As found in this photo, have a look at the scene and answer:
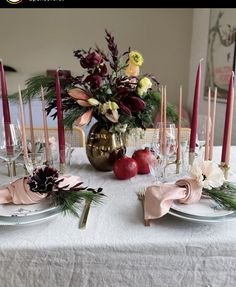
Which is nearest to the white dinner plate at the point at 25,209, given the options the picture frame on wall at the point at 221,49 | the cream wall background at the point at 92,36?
the picture frame on wall at the point at 221,49

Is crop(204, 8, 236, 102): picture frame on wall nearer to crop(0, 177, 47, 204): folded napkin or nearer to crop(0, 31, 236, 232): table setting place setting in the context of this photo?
crop(0, 31, 236, 232): table setting place setting

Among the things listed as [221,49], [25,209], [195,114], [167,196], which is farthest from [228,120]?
[221,49]

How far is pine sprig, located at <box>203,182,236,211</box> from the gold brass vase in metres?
0.36

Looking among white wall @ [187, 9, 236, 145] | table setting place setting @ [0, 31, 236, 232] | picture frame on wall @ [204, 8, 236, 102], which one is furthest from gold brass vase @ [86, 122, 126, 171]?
picture frame on wall @ [204, 8, 236, 102]

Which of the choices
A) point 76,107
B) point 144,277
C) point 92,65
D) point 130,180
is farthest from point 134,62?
point 144,277

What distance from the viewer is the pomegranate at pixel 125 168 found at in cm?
93

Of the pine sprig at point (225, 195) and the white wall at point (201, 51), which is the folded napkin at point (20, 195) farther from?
the white wall at point (201, 51)

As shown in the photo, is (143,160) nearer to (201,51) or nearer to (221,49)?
(221,49)

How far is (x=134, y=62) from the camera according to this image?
91cm

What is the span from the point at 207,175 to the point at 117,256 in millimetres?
318

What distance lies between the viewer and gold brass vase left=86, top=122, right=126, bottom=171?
0.99 m

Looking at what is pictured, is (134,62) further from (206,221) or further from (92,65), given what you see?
(206,221)

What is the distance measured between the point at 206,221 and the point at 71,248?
1.04 feet

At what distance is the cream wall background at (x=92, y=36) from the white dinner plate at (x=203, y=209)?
3057mm
